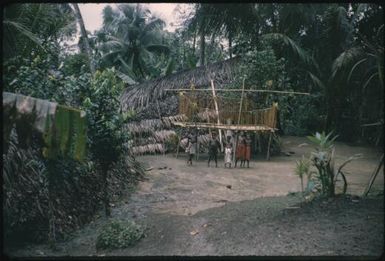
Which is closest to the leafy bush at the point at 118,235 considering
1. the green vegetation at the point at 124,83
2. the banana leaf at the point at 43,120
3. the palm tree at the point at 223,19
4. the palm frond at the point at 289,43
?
the green vegetation at the point at 124,83

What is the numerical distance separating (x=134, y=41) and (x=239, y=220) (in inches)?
904

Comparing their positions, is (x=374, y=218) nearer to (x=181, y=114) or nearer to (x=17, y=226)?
(x=17, y=226)

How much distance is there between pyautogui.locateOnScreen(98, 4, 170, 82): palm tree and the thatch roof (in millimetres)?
10364

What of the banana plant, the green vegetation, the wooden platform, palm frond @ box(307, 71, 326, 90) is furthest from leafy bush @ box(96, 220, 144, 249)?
palm frond @ box(307, 71, 326, 90)

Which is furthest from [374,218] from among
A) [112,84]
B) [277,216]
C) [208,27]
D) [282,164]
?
[208,27]

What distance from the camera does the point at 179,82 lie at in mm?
17625

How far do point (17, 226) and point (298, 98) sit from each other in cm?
1613

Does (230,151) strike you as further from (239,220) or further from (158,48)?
(158,48)

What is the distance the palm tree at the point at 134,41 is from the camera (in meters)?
28.2

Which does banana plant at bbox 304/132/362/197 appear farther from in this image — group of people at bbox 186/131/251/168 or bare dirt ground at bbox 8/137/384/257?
group of people at bbox 186/131/251/168

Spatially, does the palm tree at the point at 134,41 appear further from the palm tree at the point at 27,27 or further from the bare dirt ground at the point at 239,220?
the bare dirt ground at the point at 239,220

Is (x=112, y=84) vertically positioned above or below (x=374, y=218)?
above

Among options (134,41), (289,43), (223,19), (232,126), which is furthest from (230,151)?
(134,41)

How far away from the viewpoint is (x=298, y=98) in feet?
68.4
